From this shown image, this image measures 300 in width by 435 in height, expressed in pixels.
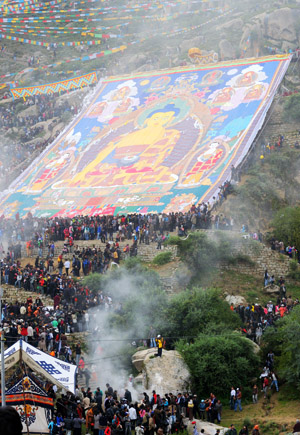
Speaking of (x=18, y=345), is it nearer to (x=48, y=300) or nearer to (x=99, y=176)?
(x=48, y=300)

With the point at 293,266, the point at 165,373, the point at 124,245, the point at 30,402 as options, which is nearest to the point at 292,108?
the point at 293,266

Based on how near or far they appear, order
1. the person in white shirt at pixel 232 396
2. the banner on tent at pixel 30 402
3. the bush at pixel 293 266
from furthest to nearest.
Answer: the bush at pixel 293 266 → the person in white shirt at pixel 232 396 → the banner on tent at pixel 30 402

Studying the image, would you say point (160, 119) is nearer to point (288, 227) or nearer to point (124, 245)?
point (124, 245)

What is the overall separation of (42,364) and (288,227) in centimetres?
1845

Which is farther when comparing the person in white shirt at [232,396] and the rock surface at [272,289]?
the rock surface at [272,289]

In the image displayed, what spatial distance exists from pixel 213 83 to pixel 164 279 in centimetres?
2078

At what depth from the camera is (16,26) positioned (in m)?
59.0

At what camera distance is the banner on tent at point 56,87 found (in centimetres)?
5716

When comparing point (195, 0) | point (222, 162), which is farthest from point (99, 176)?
point (195, 0)

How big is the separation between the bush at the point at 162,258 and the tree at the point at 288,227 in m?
5.63

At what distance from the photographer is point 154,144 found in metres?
45.1

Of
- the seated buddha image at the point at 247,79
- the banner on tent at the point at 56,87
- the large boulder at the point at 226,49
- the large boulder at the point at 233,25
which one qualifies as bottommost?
the banner on tent at the point at 56,87

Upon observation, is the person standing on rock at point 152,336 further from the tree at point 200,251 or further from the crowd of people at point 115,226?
the crowd of people at point 115,226

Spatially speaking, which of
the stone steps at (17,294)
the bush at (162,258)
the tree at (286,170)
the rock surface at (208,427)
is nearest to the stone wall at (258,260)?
the bush at (162,258)
